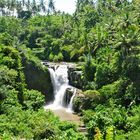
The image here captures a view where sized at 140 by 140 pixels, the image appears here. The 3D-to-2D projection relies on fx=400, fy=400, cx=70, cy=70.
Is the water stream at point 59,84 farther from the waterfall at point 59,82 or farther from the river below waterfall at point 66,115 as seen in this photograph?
the river below waterfall at point 66,115

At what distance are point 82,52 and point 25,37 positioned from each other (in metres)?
21.1

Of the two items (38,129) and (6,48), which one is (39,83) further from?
(38,129)

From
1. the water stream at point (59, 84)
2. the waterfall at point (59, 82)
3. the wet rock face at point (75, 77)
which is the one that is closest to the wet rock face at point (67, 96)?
the water stream at point (59, 84)

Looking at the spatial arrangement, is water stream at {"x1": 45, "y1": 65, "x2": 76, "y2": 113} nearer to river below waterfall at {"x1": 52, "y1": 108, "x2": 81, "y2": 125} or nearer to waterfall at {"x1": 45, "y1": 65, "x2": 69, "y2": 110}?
waterfall at {"x1": 45, "y1": 65, "x2": 69, "y2": 110}

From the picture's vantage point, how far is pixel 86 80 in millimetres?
41906

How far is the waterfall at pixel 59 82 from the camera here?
4372 centimetres

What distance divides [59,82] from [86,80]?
5.02 metres

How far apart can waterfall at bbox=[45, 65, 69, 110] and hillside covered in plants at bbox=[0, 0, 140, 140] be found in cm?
99

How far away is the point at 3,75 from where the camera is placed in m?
30.4

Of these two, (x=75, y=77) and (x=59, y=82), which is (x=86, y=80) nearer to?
(x=75, y=77)

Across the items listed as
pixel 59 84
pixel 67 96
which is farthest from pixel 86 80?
pixel 59 84

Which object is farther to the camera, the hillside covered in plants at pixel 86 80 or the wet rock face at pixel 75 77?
the wet rock face at pixel 75 77

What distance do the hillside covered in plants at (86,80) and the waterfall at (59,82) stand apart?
0.99 metres

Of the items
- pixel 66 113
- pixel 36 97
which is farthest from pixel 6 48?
pixel 66 113
